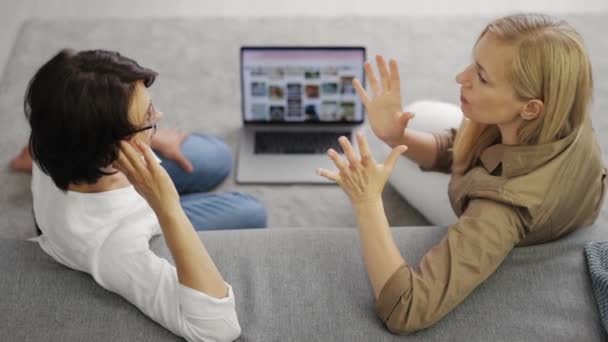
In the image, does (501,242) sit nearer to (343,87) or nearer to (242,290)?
(242,290)

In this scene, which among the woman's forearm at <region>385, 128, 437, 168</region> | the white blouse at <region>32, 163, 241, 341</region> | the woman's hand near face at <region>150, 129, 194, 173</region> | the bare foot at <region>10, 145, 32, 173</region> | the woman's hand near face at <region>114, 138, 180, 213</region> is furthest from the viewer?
the bare foot at <region>10, 145, 32, 173</region>

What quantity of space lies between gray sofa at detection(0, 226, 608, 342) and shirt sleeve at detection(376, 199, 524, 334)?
0.05 m

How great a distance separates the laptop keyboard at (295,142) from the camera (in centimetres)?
242

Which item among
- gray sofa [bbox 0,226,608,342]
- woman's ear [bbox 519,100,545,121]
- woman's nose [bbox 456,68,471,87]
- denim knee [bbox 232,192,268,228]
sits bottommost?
denim knee [bbox 232,192,268,228]

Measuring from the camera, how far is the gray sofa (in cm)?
144

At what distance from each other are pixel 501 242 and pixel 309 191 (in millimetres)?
1036

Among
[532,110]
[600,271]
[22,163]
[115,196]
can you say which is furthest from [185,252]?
[22,163]

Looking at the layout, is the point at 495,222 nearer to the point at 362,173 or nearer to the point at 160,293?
the point at 362,173

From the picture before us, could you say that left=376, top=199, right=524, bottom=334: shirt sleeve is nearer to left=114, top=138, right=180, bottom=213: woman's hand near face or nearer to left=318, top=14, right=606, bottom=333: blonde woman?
left=318, top=14, right=606, bottom=333: blonde woman

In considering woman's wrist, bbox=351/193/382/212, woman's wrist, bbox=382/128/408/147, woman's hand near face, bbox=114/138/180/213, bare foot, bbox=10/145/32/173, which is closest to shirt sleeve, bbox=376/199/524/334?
woman's wrist, bbox=351/193/382/212

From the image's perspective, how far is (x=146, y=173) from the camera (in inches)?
50.4

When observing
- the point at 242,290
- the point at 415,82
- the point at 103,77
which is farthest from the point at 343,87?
the point at 103,77

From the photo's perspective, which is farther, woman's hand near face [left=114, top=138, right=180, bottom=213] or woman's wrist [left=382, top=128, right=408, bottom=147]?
woman's wrist [left=382, top=128, right=408, bottom=147]

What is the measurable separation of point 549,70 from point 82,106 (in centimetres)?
90
